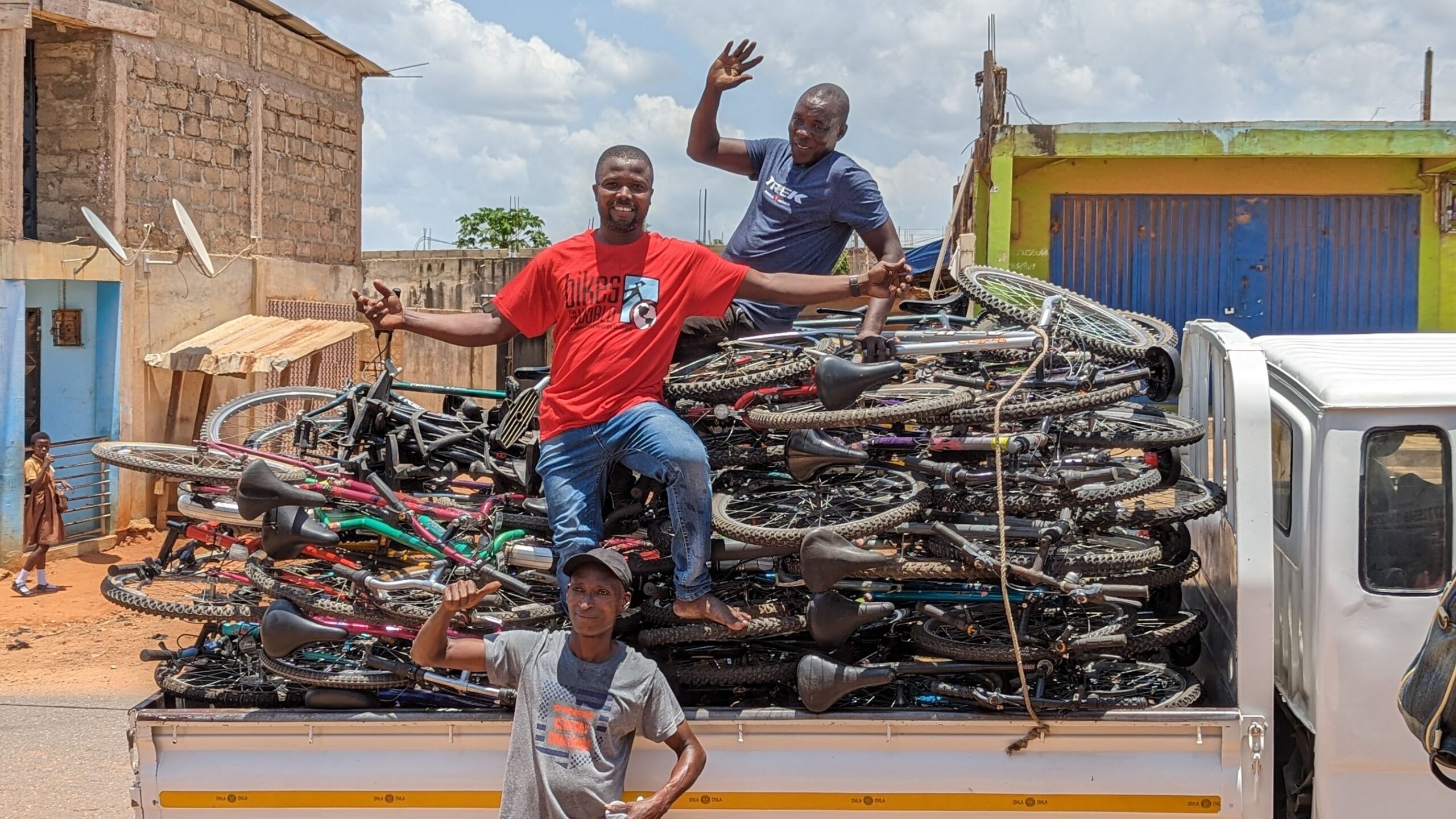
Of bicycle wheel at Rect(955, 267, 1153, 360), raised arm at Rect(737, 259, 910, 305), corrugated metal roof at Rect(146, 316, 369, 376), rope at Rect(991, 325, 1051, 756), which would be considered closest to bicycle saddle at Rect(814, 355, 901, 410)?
raised arm at Rect(737, 259, 910, 305)

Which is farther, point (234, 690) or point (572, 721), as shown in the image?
point (234, 690)

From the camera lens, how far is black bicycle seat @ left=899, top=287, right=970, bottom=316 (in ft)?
19.4

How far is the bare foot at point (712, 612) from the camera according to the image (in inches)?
162

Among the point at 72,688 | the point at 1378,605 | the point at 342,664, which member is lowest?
the point at 72,688

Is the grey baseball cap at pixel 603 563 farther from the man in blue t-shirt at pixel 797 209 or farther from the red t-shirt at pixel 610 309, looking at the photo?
the man in blue t-shirt at pixel 797 209

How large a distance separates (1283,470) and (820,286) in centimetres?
176

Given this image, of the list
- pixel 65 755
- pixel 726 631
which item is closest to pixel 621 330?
pixel 726 631

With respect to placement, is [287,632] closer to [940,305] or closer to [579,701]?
[579,701]

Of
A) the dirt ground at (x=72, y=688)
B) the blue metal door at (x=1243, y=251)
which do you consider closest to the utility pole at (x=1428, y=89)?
the blue metal door at (x=1243, y=251)

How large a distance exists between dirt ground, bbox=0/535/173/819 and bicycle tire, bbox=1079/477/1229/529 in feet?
12.4

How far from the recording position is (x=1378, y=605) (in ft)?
12.3

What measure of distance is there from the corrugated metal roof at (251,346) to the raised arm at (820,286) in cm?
1011

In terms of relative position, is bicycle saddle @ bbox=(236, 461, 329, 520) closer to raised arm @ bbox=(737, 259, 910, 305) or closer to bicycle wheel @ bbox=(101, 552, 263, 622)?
bicycle wheel @ bbox=(101, 552, 263, 622)

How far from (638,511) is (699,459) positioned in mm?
590
